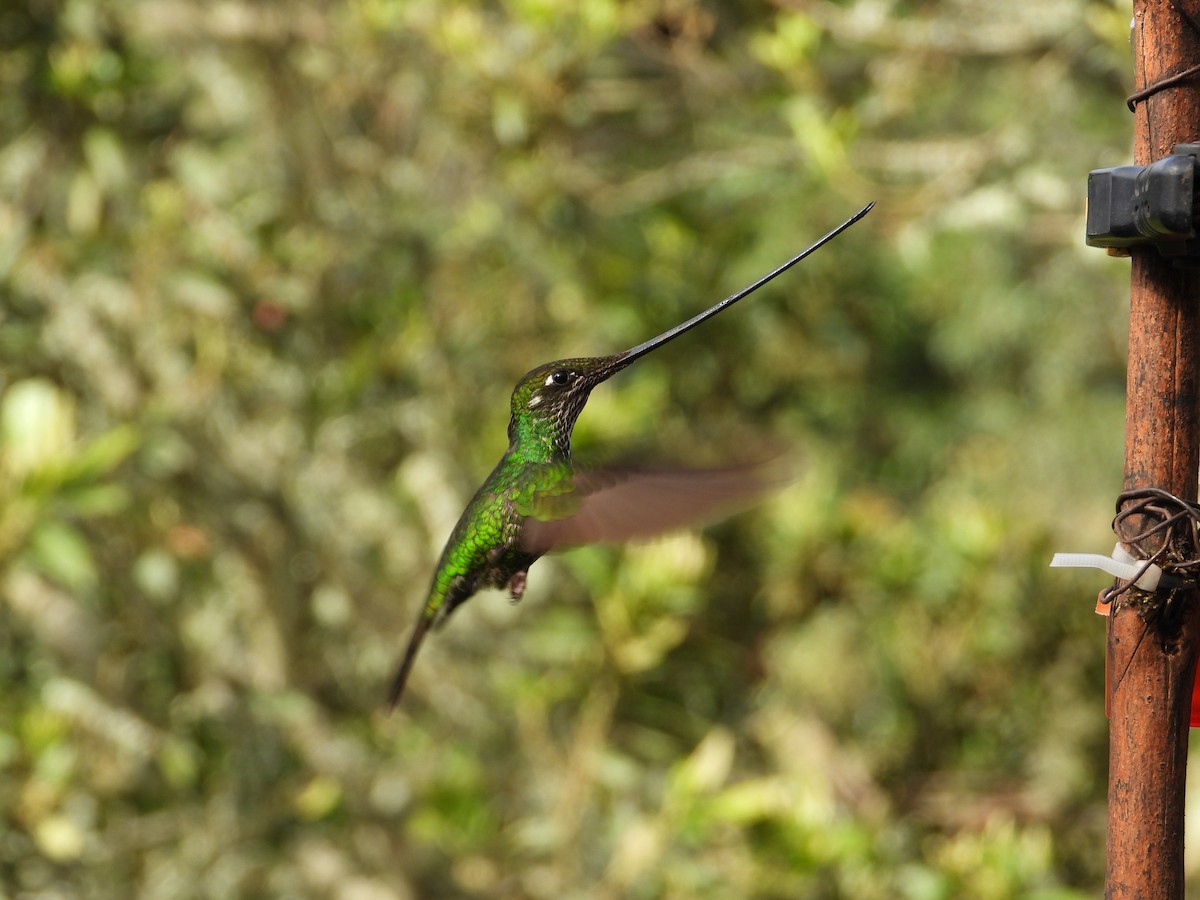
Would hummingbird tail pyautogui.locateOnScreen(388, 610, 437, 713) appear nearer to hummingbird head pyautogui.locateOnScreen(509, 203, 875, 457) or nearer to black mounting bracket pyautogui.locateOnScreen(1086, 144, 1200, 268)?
hummingbird head pyautogui.locateOnScreen(509, 203, 875, 457)

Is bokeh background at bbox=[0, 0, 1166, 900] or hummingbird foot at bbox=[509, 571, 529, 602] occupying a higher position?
bokeh background at bbox=[0, 0, 1166, 900]

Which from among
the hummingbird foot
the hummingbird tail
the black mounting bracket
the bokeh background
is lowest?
the hummingbird tail

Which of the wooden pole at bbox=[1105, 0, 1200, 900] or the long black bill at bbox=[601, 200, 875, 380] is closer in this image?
the long black bill at bbox=[601, 200, 875, 380]

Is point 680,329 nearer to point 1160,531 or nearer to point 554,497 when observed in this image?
point 554,497

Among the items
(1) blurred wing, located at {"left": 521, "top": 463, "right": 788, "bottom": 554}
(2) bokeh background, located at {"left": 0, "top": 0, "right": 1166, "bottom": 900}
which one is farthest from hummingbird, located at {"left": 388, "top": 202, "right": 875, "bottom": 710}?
(2) bokeh background, located at {"left": 0, "top": 0, "right": 1166, "bottom": 900}

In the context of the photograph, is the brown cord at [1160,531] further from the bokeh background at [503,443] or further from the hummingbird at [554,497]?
the bokeh background at [503,443]

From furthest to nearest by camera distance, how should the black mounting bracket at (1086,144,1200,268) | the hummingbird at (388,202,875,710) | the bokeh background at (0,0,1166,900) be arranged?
the bokeh background at (0,0,1166,900) < the hummingbird at (388,202,875,710) < the black mounting bracket at (1086,144,1200,268)

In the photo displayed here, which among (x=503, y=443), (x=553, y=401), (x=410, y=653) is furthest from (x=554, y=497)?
(x=503, y=443)

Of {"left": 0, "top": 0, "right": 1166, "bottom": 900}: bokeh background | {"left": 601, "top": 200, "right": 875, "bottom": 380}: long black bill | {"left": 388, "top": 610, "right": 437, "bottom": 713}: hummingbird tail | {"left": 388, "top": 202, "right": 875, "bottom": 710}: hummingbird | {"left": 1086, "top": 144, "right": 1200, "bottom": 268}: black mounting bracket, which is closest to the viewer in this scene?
{"left": 601, "top": 200, "right": 875, "bottom": 380}: long black bill
